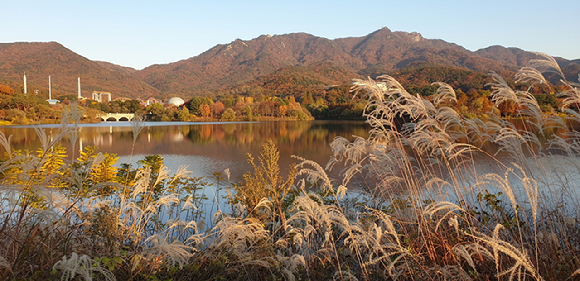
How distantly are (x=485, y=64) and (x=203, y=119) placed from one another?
153m

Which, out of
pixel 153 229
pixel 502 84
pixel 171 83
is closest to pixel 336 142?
pixel 502 84

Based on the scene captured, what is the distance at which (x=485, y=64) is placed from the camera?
16625 cm

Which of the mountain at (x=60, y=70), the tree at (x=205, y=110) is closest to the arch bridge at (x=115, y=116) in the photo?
the tree at (x=205, y=110)

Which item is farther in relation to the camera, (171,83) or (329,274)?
(171,83)

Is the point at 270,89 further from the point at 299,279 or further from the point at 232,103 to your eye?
the point at 299,279

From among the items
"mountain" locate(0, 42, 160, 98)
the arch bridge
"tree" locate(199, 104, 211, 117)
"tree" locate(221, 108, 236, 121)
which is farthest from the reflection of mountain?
"mountain" locate(0, 42, 160, 98)

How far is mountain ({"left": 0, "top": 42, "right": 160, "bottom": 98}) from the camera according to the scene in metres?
139

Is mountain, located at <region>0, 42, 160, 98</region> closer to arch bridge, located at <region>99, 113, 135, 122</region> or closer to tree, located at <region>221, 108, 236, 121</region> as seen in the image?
arch bridge, located at <region>99, 113, 135, 122</region>

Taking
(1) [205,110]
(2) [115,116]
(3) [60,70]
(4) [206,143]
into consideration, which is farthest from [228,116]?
(3) [60,70]

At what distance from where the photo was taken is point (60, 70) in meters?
153

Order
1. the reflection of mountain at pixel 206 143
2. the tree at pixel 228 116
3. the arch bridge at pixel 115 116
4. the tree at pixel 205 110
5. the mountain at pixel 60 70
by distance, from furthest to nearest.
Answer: the mountain at pixel 60 70 < the tree at pixel 205 110 < the tree at pixel 228 116 < the arch bridge at pixel 115 116 < the reflection of mountain at pixel 206 143

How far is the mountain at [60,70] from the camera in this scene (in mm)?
139337

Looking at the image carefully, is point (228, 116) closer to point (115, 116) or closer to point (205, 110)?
point (205, 110)

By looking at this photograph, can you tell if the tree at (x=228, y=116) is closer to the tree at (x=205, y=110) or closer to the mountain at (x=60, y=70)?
the tree at (x=205, y=110)
